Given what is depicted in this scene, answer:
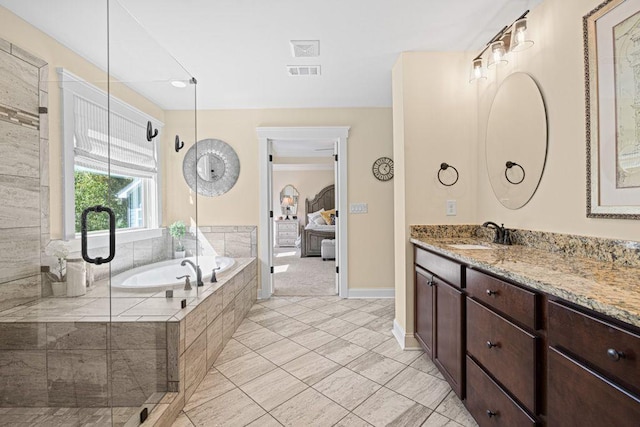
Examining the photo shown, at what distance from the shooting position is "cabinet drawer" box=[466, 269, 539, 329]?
3.37 feet

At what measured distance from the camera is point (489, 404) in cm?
130

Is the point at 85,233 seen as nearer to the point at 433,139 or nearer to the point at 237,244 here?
the point at 237,244

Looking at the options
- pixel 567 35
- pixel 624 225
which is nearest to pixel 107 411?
pixel 624 225

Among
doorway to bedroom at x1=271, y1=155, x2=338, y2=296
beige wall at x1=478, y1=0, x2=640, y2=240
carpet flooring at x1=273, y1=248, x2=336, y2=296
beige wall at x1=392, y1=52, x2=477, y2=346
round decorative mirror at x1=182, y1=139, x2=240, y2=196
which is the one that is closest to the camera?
beige wall at x1=478, y1=0, x2=640, y2=240

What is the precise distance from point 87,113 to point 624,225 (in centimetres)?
289

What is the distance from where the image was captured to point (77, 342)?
160cm

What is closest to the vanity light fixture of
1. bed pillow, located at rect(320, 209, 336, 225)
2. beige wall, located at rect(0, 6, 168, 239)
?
beige wall, located at rect(0, 6, 168, 239)

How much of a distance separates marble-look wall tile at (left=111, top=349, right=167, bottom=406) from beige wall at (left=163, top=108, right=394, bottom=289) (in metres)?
2.17

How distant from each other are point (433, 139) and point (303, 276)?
3241 mm

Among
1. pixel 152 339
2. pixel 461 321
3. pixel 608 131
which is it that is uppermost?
pixel 608 131

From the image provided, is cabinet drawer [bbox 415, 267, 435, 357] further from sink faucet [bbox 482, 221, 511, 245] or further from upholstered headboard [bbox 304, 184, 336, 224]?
upholstered headboard [bbox 304, 184, 336, 224]

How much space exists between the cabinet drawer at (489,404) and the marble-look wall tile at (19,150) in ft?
8.39

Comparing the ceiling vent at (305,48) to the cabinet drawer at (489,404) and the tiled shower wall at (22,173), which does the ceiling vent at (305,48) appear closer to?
the tiled shower wall at (22,173)

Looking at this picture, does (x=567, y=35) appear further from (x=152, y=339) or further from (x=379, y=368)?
(x=152, y=339)
